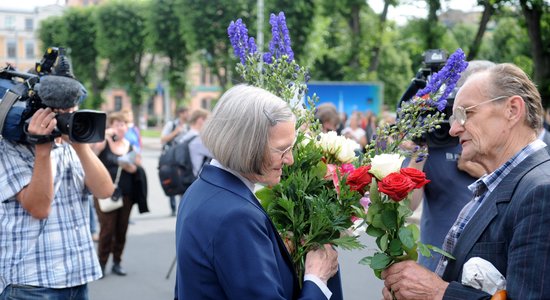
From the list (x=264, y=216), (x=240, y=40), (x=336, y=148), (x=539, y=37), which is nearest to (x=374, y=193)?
(x=336, y=148)

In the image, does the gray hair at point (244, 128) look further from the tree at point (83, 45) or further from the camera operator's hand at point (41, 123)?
the tree at point (83, 45)

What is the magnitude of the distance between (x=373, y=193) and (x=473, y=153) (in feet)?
1.47

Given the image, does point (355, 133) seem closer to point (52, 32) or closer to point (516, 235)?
point (516, 235)

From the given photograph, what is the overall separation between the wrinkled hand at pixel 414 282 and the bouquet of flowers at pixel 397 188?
4 cm

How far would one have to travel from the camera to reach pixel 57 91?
2801 mm

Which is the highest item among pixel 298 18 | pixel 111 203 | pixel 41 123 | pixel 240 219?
pixel 298 18

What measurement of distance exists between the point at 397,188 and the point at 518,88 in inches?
23.0

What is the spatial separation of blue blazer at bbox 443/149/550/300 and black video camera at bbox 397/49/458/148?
108 centimetres

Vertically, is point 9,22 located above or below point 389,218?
above

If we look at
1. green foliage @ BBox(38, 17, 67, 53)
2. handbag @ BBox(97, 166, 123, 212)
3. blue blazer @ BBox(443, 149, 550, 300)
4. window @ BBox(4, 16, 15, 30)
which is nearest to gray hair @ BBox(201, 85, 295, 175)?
blue blazer @ BBox(443, 149, 550, 300)

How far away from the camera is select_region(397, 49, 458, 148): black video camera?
3.25m

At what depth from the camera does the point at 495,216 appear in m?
2.04

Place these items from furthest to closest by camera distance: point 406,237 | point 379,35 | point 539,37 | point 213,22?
1. point 379,35
2. point 213,22
3. point 539,37
4. point 406,237

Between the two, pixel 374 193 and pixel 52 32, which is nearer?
pixel 374 193
